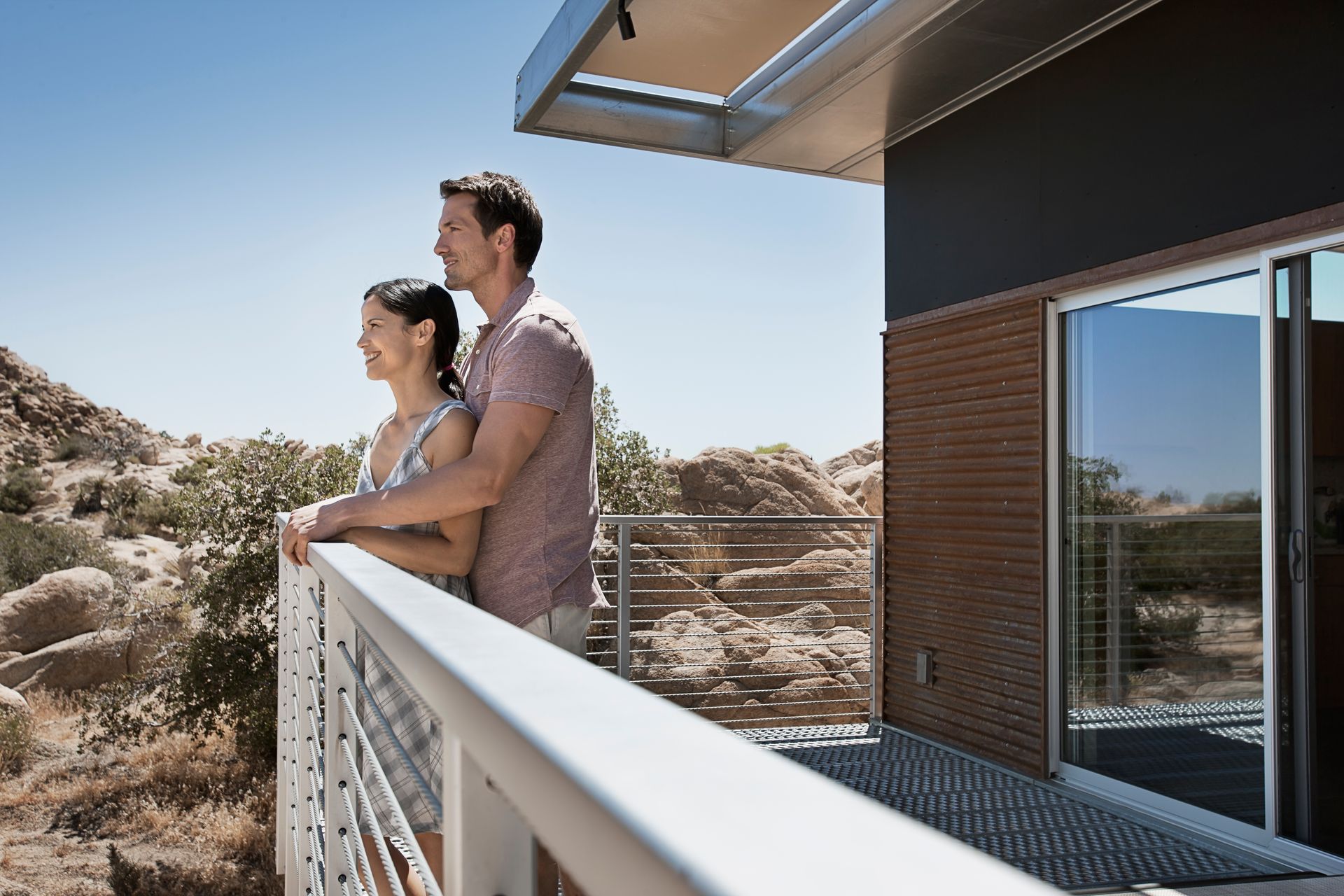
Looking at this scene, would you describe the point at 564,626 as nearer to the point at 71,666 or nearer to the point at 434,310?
the point at 434,310

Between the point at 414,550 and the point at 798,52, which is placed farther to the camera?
the point at 798,52

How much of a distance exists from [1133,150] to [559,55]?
253 cm

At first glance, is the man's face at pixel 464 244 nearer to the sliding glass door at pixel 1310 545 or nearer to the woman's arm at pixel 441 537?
the woman's arm at pixel 441 537

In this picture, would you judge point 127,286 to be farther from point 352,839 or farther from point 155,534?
point 352,839

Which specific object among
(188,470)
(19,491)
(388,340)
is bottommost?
(19,491)

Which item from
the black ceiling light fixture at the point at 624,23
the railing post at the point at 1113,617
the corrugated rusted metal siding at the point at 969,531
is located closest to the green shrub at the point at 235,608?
the corrugated rusted metal siding at the point at 969,531

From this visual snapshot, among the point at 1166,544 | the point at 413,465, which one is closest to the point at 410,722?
the point at 413,465

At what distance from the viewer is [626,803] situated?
372 millimetres

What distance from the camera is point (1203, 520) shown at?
405cm

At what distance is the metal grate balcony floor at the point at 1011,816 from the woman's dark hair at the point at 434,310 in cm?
243

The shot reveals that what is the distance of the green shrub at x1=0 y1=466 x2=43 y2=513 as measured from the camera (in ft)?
66.3

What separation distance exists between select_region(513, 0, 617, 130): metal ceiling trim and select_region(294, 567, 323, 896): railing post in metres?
2.88

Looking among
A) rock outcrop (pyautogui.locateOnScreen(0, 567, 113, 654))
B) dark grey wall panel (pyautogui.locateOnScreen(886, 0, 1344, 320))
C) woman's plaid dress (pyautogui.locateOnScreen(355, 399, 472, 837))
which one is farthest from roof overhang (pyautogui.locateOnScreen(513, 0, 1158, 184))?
rock outcrop (pyautogui.locateOnScreen(0, 567, 113, 654))

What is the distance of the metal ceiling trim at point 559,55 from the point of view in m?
4.35
